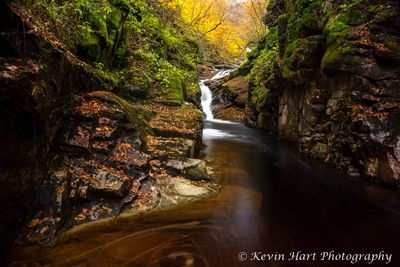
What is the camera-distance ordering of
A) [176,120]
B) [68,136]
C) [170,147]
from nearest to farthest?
[68,136] < [170,147] < [176,120]

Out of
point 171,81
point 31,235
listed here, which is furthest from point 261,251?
point 171,81

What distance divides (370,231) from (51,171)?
22.6 ft

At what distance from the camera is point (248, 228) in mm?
5570

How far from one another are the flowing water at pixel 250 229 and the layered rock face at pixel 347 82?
118cm

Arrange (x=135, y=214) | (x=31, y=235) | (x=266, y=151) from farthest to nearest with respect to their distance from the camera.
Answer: (x=266, y=151) < (x=135, y=214) < (x=31, y=235)

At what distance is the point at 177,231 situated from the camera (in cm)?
525

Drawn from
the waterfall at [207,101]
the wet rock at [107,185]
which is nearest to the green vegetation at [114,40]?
the wet rock at [107,185]

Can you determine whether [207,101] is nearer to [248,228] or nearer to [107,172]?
[107,172]

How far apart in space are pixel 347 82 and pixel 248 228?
724 cm

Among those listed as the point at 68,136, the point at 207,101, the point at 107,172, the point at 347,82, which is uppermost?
the point at 347,82

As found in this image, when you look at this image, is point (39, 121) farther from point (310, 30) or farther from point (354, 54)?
point (310, 30)

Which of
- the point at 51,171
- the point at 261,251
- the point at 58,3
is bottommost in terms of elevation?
the point at 261,251

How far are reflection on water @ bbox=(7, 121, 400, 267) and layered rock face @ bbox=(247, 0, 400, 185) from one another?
1203 mm

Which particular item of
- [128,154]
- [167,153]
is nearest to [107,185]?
[128,154]
